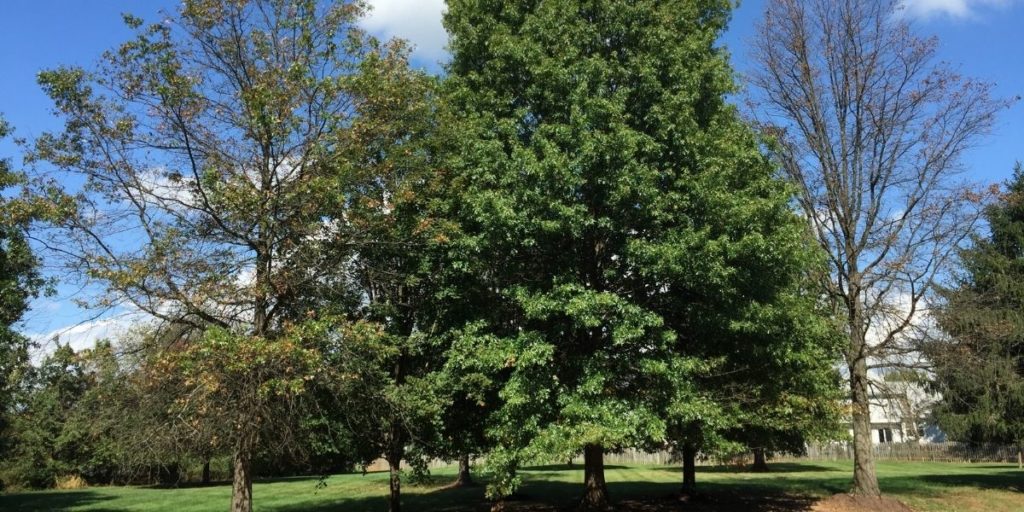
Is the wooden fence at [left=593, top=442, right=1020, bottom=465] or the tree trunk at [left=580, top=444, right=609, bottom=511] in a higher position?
the tree trunk at [left=580, top=444, right=609, bottom=511]

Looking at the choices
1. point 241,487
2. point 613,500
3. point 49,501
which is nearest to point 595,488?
point 613,500

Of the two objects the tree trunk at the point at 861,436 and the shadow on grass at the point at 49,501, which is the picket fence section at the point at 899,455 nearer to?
the shadow on grass at the point at 49,501

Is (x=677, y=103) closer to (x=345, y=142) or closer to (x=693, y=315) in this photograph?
(x=693, y=315)

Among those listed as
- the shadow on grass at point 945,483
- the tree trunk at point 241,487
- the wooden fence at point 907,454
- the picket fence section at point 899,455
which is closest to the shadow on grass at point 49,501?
the tree trunk at point 241,487

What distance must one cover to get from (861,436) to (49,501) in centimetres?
2790

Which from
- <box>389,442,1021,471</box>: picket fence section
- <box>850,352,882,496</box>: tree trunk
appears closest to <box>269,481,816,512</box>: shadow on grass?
<box>850,352,882,496</box>: tree trunk

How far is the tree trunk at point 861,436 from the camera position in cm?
1817

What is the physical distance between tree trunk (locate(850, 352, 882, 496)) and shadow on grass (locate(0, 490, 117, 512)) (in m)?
22.7

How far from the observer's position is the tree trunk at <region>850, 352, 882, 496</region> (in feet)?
59.6

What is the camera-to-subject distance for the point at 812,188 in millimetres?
20219

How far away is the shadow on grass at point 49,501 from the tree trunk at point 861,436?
22.7 metres

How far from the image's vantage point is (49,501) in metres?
25.7

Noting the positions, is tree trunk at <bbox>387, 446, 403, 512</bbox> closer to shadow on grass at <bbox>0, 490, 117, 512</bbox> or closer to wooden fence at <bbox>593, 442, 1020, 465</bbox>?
shadow on grass at <bbox>0, 490, 117, 512</bbox>

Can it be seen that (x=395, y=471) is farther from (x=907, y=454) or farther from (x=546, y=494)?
(x=907, y=454)
